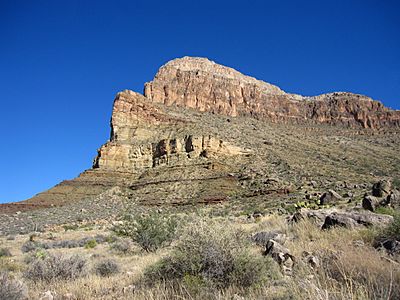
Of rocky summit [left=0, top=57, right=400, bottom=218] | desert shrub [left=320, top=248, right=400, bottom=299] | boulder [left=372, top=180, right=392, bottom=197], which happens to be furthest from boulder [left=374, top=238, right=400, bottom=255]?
rocky summit [left=0, top=57, right=400, bottom=218]

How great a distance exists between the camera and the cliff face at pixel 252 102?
10388 cm

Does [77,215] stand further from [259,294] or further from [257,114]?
[257,114]

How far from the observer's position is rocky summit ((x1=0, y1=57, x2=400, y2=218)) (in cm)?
4469

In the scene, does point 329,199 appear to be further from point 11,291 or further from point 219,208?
point 11,291

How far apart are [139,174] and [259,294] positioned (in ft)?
180

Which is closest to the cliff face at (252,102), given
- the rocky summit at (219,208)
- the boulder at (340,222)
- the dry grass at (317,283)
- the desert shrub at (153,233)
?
the rocky summit at (219,208)

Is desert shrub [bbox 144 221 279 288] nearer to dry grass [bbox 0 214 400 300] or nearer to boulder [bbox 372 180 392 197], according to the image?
dry grass [bbox 0 214 400 300]

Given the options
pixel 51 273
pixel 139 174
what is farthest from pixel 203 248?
pixel 139 174

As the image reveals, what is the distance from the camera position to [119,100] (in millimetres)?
73375

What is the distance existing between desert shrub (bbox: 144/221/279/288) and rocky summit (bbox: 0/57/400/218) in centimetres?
2852

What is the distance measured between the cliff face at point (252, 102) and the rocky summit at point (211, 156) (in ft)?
2.24

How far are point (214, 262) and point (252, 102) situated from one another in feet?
371

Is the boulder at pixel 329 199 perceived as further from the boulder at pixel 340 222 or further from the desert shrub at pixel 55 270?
the desert shrub at pixel 55 270

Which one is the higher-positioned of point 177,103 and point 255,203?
point 177,103
